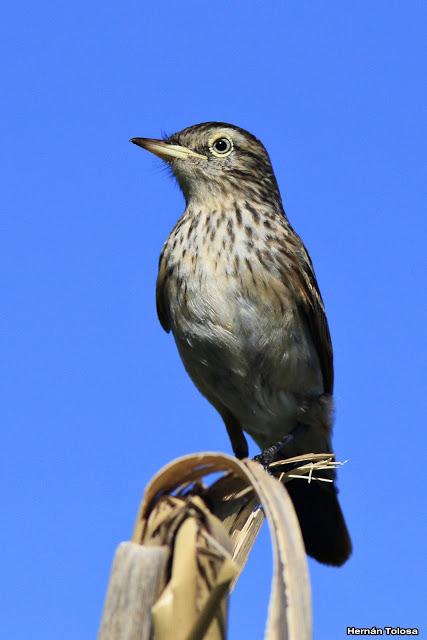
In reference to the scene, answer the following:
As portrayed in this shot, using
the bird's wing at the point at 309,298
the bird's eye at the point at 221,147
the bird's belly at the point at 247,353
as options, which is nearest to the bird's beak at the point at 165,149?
the bird's eye at the point at 221,147

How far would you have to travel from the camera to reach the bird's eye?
6.48 metres

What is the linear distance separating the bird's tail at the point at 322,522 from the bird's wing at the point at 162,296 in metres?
1.31

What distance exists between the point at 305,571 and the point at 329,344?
458 centimetres

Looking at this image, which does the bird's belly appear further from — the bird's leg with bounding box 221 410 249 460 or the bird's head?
the bird's head

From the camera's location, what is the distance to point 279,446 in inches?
237

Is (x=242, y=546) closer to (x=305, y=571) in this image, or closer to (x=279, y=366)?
(x=305, y=571)

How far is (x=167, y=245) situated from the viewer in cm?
595

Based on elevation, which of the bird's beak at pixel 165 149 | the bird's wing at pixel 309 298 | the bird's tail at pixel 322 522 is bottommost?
the bird's tail at pixel 322 522

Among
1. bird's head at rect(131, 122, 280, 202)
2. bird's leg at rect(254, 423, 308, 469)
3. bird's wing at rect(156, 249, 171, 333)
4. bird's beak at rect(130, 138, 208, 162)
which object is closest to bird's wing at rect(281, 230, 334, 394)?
bird's leg at rect(254, 423, 308, 469)

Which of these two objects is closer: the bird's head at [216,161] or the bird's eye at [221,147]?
the bird's head at [216,161]

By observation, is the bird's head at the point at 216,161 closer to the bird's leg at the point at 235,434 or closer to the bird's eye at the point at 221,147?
Answer: the bird's eye at the point at 221,147

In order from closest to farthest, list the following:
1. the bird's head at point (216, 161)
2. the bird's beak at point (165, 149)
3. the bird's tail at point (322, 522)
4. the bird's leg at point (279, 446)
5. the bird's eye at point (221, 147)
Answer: the bird's leg at point (279, 446), the bird's tail at point (322, 522), the bird's beak at point (165, 149), the bird's head at point (216, 161), the bird's eye at point (221, 147)

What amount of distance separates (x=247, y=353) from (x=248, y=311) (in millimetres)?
270

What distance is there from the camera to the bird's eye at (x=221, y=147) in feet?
21.3
